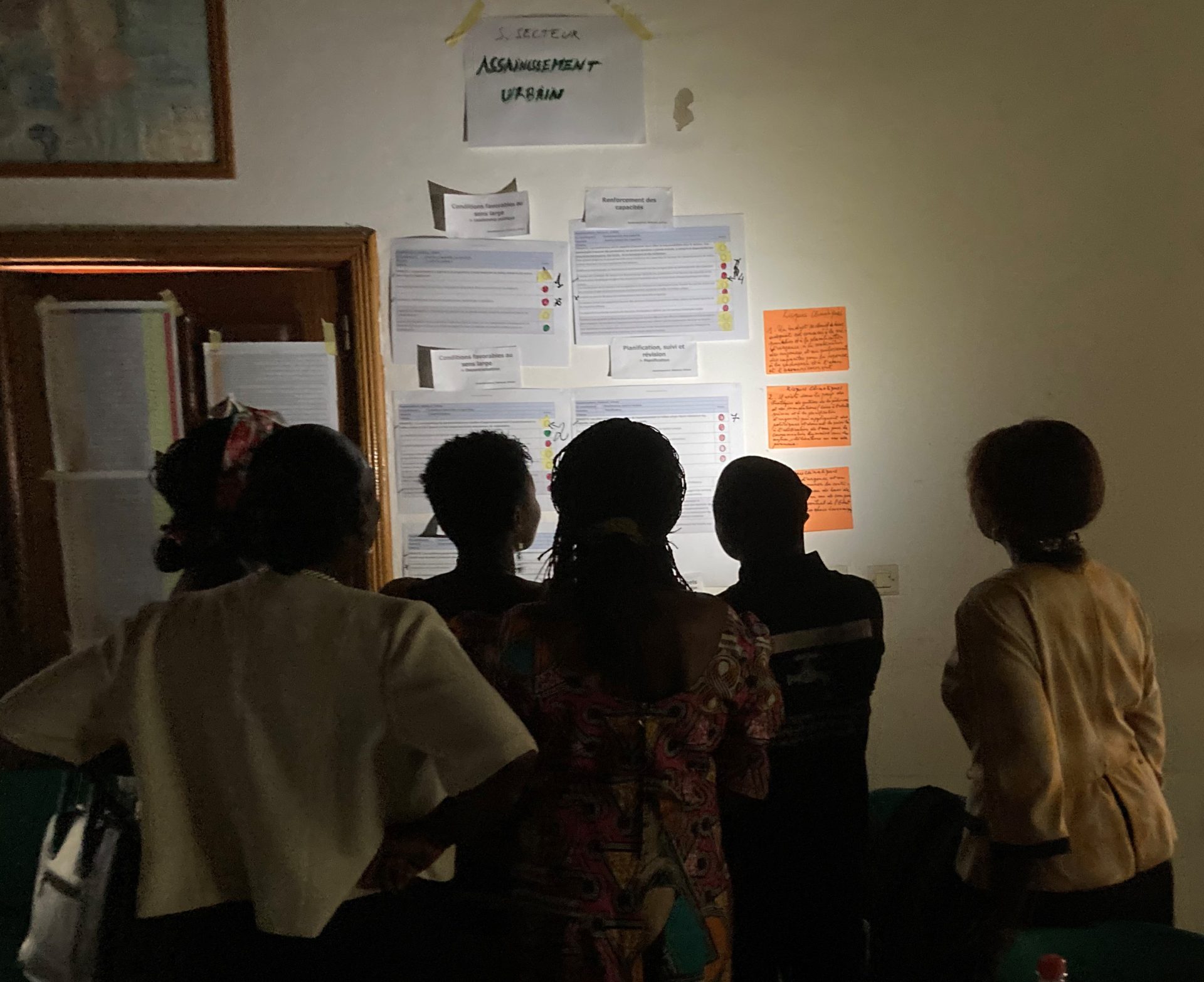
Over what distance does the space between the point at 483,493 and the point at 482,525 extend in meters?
0.05

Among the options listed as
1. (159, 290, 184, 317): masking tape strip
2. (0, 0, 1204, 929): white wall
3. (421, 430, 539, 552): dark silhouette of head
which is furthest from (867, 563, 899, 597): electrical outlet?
(159, 290, 184, 317): masking tape strip

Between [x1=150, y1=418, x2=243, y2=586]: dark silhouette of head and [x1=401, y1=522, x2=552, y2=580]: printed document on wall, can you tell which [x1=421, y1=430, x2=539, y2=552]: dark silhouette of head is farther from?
[x1=401, y1=522, x2=552, y2=580]: printed document on wall

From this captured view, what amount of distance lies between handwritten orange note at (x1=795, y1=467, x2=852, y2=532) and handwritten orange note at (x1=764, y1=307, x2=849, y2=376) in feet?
0.79

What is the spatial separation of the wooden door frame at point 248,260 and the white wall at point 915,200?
5 centimetres

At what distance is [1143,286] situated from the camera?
209cm

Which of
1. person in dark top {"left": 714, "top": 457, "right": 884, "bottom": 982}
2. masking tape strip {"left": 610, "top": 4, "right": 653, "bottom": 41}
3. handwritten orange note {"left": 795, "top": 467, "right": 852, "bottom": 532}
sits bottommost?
person in dark top {"left": 714, "top": 457, "right": 884, "bottom": 982}

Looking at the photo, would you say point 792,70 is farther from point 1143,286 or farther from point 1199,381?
point 1199,381

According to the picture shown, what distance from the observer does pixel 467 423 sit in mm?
2000

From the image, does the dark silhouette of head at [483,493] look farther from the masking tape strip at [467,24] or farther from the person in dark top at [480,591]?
the masking tape strip at [467,24]

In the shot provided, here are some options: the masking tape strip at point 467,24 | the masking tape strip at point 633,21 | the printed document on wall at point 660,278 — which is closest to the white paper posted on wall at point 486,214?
the printed document on wall at point 660,278

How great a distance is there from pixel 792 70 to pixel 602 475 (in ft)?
4.42

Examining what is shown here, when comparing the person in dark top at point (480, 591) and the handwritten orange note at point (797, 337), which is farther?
the handwritten orange note at point (797, 337)

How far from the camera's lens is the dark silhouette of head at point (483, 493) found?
1.36 metres

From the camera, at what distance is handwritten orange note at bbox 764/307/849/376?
2.03 meters
